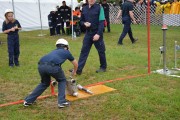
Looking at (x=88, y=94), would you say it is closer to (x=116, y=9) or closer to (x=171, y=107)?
(x=171, y=107)

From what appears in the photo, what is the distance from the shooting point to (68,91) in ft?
19.8

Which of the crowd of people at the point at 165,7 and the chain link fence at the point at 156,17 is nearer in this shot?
the crowd of people at the point at 165,7

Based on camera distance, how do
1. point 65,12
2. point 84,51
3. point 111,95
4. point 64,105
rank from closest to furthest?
point 64,105
point 111,95
point 84,51
point 65,12

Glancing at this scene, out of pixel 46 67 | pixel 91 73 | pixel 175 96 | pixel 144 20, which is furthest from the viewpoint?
pixel 144 20

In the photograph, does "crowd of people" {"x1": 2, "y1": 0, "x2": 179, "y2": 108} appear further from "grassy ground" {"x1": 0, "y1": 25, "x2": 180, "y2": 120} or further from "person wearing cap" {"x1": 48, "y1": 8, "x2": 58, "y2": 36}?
"person wearing cap" {"x1": 48, "y1": 8, "x2": 58, "y2": 36}

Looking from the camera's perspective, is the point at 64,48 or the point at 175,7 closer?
the point at 64,48

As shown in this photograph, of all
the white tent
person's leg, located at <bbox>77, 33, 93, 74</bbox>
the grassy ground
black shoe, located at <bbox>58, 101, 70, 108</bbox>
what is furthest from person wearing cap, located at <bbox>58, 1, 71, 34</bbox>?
black shoe, located at <bbox>58, 101, 70, 108</bbox>

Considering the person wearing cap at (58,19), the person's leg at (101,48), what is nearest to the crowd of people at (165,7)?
the person wearing cap at (58,19)

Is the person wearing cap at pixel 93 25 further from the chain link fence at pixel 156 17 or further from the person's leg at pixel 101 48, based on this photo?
the chain link fence at pixel 156 17

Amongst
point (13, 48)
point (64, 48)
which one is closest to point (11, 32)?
point (13, 48)

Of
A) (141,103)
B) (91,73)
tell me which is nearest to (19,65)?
(91,73)

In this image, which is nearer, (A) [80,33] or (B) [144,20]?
(A) [80,33]

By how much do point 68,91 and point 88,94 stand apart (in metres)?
0.39

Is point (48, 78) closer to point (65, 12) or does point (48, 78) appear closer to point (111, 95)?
point (111, 95)
